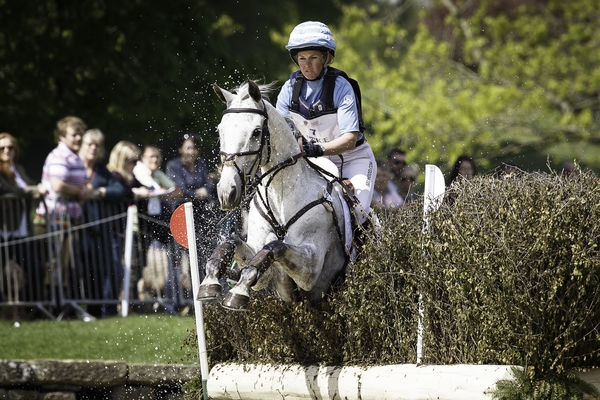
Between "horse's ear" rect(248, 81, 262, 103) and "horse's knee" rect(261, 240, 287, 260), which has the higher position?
"horse's ear" rect(248, 81, 262, 103)

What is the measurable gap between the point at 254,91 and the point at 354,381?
2042mm

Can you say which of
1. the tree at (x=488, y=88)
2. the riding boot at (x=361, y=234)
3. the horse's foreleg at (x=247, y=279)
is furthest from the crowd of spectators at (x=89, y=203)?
the tree at (x=488, y=88)

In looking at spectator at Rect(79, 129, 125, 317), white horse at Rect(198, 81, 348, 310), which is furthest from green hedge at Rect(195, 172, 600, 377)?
spectator at Rect(79, 129, 125, 317)

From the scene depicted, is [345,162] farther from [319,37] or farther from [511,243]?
[511,243]

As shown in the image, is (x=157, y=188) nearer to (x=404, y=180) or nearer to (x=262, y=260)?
(x=404, y=180)

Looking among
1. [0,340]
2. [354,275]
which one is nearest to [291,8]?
[0,340]

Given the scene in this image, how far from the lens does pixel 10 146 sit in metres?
11.2

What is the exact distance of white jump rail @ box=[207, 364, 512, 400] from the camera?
5.48m

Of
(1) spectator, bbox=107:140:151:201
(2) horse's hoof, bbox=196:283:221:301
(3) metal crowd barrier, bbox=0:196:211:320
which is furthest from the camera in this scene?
(1) spectator, bbox=107:140:151:201

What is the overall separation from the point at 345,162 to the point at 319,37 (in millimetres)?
1042

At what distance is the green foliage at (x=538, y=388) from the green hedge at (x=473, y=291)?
7 centimetres

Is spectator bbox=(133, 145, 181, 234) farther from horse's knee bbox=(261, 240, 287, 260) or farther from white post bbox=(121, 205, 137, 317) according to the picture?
horse's knee bbox=(261, 240, 287, 260)

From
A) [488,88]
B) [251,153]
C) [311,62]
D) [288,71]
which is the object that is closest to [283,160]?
[251,153]

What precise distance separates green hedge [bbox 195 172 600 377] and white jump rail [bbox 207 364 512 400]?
0.14 m
